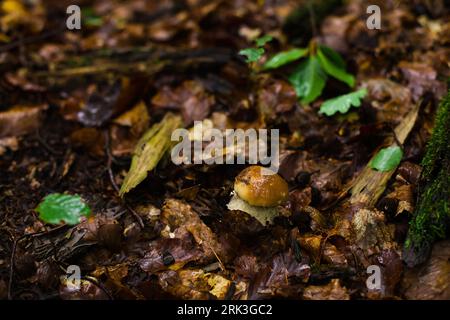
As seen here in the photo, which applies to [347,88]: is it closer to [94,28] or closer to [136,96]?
[136,96]

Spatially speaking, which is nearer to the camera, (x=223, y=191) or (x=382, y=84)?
(x=223, y=191)

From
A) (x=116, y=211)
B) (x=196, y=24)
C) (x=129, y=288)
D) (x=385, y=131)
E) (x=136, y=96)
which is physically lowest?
(x=129, y=288)

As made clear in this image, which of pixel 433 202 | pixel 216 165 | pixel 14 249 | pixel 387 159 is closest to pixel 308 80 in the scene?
pixel 387 159

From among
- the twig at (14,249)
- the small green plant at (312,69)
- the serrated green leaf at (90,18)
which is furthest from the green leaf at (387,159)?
the serrated green leaf at (90,18)

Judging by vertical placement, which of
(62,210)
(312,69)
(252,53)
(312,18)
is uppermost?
(312,18)

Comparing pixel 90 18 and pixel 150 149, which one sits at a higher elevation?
pixel 90 18

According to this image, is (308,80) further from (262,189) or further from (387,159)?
(262,189)

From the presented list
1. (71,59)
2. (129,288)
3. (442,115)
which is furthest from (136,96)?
(442,115)
